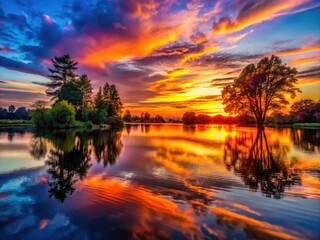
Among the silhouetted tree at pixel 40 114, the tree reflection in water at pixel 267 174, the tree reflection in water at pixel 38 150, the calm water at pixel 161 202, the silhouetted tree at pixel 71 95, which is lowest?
the calm water at pixel 161 202

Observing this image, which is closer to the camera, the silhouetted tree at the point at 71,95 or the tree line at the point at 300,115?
the silhouetted tree at the point at 71,95

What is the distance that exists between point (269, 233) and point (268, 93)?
47.6 meters

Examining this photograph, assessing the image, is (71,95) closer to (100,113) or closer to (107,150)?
(100,113)

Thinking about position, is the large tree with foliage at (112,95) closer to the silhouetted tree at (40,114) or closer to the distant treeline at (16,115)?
the silhouetted tree at (40,114)

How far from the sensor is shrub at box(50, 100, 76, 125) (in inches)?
2092

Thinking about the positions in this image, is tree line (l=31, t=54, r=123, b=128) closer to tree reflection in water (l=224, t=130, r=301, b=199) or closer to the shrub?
the shrub

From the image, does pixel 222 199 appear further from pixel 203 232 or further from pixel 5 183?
pixel 5 183

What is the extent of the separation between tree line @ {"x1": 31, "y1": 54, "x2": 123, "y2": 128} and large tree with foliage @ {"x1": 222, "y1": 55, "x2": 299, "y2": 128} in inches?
1429

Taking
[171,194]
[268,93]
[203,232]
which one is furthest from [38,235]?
[268,93]

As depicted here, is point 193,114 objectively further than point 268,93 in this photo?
Yes

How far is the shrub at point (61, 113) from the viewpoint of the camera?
5312 cm

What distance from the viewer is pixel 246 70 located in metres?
50.2

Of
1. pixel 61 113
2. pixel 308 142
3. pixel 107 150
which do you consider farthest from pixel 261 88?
pixel 61 113

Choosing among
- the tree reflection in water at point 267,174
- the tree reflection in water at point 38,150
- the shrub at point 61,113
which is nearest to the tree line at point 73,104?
the shrub at point 61,113
